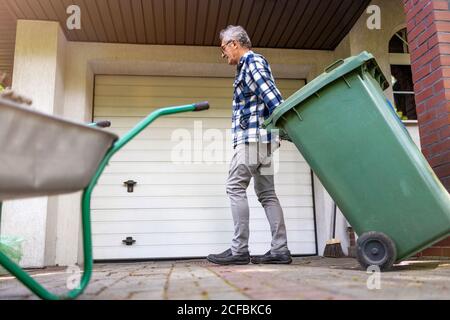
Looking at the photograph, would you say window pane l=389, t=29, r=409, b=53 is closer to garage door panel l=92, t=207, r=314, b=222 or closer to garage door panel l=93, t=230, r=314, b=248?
garage door panel l=92, t=207, r=314, b=222

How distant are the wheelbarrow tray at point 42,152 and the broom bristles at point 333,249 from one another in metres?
3.81

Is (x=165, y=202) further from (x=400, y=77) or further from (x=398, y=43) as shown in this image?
(x=398, y=43)

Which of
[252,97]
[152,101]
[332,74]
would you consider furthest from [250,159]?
[152,101]

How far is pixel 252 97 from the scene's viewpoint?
3.29 m

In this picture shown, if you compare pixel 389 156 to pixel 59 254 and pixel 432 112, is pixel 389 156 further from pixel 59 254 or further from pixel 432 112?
pixel 59 254

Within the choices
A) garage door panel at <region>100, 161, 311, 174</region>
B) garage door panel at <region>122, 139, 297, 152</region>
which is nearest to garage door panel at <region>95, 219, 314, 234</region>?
garage door panel at <region>100, 161, 311, 174</region>

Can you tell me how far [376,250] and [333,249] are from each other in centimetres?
253

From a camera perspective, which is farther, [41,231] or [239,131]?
[41,231]

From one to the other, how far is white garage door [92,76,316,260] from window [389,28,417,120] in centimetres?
141

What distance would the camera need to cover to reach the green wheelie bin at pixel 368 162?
7.59ft

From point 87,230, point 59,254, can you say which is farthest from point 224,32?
point 59,254

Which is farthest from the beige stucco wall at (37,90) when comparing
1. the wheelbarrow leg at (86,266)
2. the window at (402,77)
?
the window at (402,77)
